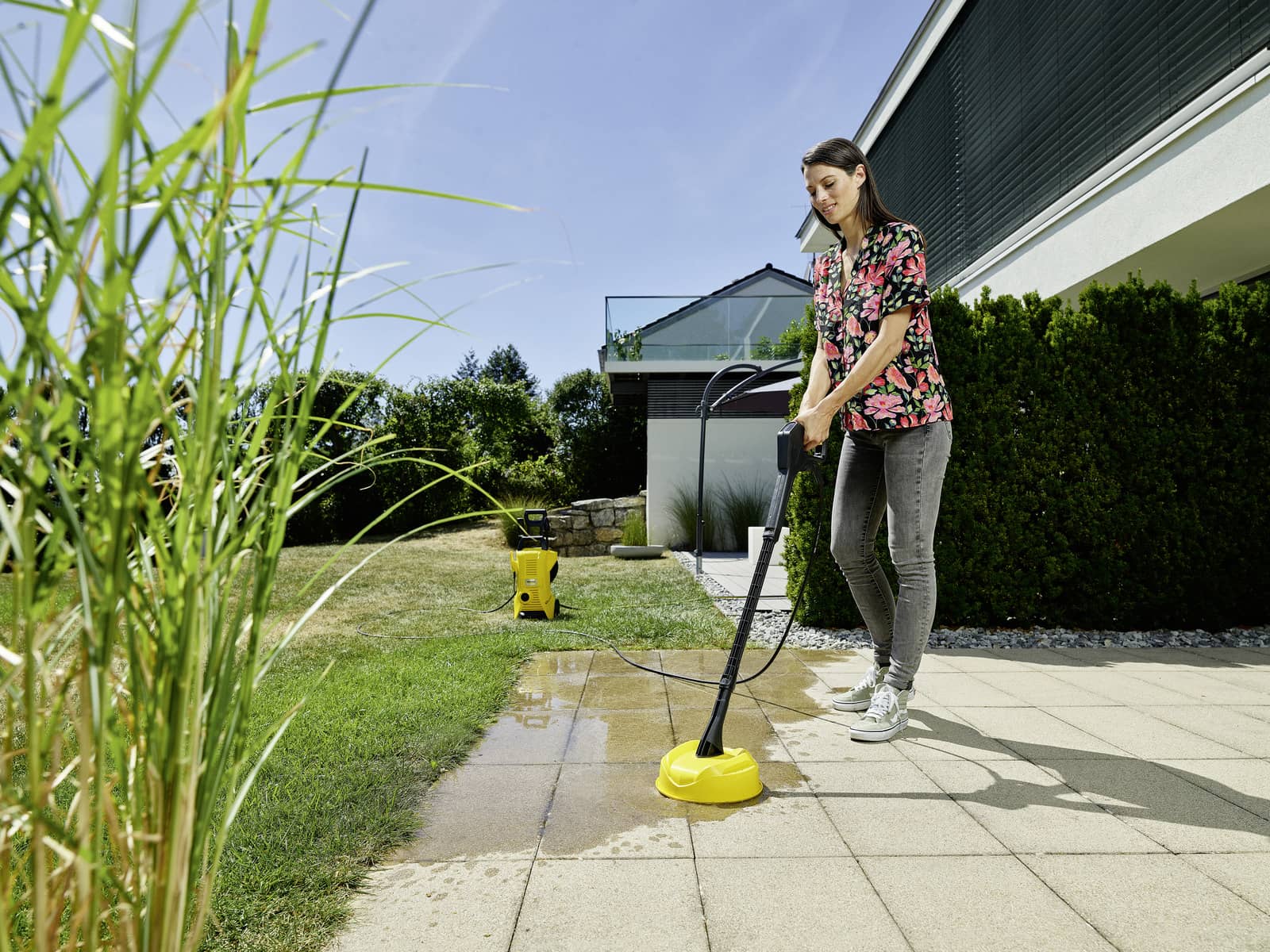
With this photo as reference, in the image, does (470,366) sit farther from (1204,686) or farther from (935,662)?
(1204,686)

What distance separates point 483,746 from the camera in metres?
2.70

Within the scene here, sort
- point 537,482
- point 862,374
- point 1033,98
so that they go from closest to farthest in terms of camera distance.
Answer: point 862,374, point 1033,98, point 537,482

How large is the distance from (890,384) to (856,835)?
4.63 feet

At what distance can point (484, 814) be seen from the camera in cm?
212

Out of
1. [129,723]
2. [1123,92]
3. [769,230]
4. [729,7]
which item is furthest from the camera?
[769,230]

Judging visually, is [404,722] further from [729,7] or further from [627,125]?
[729,7]

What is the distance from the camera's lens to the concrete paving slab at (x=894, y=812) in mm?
1908

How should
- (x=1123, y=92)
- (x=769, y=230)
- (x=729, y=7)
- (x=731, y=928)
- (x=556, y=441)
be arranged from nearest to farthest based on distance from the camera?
(x=731, y=928) < (x=729, y=7) < (x=1123, y=92) < (x=769, y=230) < (x=556, y=441)

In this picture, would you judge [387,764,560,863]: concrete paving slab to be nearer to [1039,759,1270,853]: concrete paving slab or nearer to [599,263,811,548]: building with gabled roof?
[1039,759,1270,853]: concrete paving slab

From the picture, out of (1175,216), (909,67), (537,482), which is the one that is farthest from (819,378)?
(537,482)

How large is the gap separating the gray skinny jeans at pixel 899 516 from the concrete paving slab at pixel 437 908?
5.04ft

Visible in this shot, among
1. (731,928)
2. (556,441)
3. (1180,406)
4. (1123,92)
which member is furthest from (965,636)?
(556,441)

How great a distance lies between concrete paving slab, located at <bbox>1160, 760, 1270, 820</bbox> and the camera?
7.06 feet

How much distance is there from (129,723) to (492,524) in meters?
13.8
